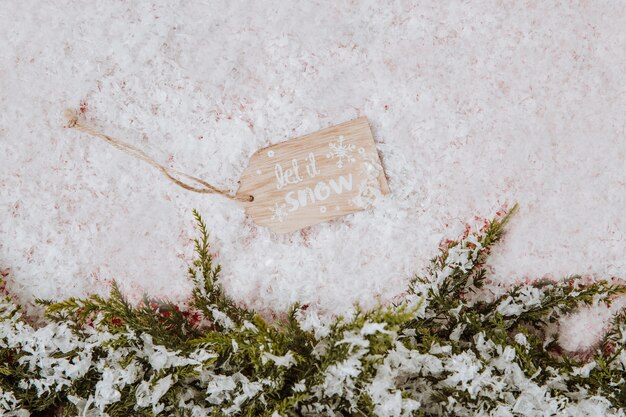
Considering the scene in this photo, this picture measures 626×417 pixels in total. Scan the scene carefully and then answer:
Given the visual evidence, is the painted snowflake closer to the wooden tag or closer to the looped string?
the wooden tag

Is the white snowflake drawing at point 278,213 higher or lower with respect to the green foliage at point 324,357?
higher

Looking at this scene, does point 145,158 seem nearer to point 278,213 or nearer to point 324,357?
point 278,213

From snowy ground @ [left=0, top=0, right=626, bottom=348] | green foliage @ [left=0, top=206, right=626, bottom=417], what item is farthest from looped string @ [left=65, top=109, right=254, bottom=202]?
green foliage @ [left=0, top=206, right=626, bottom=417]

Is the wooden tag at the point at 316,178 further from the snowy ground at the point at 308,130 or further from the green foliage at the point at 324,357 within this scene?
the green foliage at the point at 324,357

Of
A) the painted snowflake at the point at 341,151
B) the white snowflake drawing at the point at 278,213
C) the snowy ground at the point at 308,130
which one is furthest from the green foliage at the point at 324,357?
the painted snowflake at the point at 341,151

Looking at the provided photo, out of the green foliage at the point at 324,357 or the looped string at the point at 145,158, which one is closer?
the green foliage at the point at 324,357
